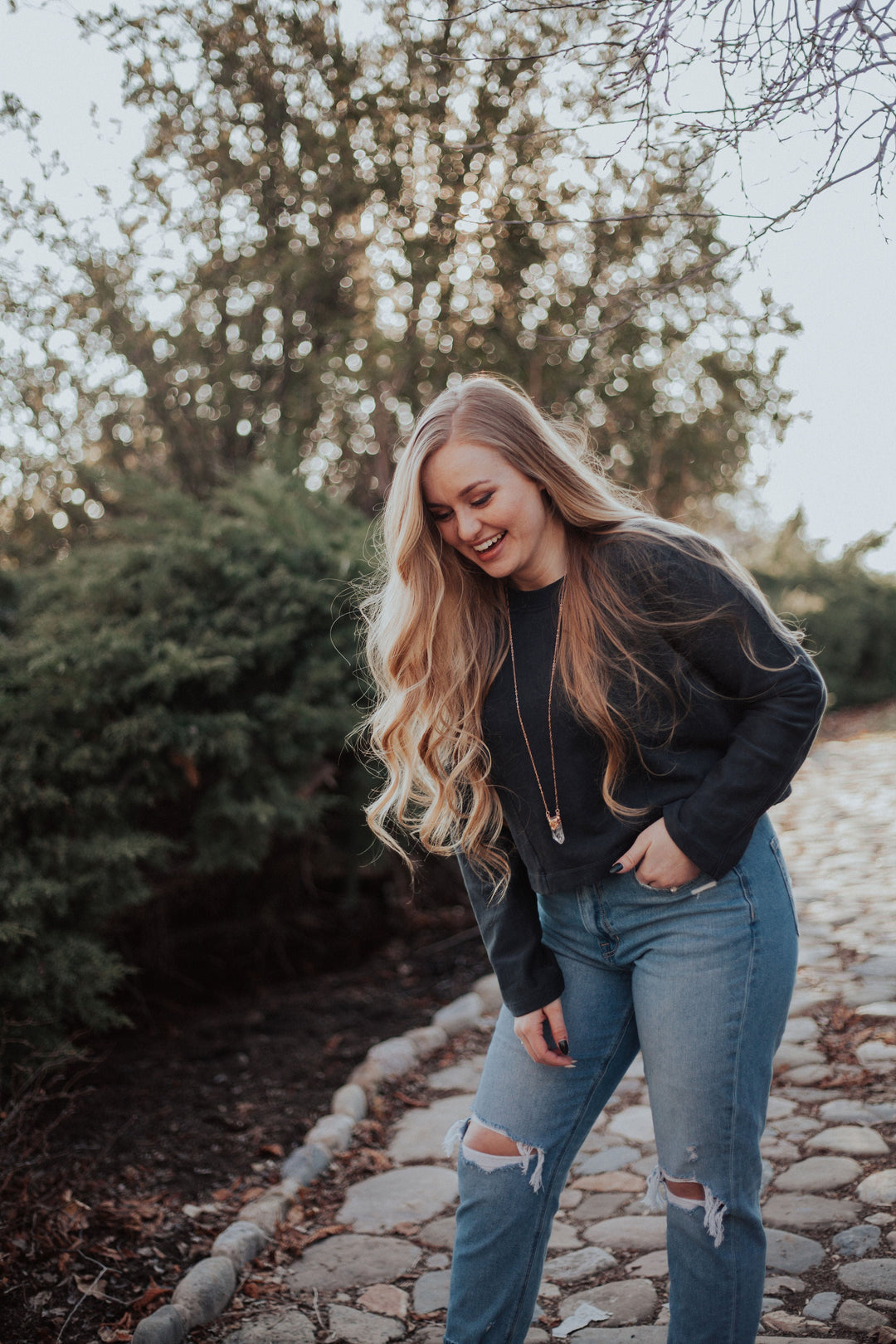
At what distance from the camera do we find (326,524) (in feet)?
18.4

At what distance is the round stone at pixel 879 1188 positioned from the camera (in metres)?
2.81

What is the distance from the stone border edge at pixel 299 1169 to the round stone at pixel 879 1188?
172cm

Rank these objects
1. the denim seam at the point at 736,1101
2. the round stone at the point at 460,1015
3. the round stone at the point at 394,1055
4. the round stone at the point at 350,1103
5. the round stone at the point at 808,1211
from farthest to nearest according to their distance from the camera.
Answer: the round stone at the point at 460,1015
the round stone at the point at 394,1055
the round stone at the point at 350,1103
the round stone at the point at 808,1211
the denim seam at the point at 736,1101

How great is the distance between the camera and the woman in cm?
178

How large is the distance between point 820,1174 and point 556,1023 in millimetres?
1636

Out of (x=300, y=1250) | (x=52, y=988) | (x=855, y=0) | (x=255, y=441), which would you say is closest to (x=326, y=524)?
(x=255, y=441)

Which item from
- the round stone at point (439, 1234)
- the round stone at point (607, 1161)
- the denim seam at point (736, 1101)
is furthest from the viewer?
the round stone at point (607, 1161)

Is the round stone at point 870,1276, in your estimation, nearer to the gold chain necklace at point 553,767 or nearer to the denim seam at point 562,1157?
the denim seam at point 562,1157

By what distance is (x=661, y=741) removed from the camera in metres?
1.89

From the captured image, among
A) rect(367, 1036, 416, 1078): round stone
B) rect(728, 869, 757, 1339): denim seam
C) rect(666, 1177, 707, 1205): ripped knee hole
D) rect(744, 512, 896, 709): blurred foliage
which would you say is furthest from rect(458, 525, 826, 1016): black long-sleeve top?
rect(744, 512, 896, 709): blurred foliage

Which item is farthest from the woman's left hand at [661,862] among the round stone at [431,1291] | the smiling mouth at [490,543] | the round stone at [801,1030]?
the round stone at [801,1030]

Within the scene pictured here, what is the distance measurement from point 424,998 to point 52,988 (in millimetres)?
2008

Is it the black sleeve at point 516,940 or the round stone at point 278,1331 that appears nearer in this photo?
the black sleeve at point 516,940

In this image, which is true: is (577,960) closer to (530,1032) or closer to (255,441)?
(530,1032)
